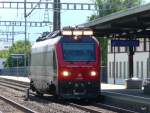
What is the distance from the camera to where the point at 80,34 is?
84.5 feet

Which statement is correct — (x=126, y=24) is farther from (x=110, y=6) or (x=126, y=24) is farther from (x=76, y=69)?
(x=110, y=6)

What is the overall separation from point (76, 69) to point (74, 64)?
0.25 m

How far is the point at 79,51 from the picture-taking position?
25.5 meters

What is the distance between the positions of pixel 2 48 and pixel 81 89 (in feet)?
527

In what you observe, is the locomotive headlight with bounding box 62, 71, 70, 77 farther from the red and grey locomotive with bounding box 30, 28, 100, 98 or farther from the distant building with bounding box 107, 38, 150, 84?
the distant building with bounding box 107, 38, 150, 84

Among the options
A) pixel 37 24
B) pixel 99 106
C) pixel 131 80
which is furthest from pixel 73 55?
pixel 37 24

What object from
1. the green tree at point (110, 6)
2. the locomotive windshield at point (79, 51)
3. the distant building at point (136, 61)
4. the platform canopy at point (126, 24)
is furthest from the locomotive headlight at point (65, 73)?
the green tree at point (110, 6)

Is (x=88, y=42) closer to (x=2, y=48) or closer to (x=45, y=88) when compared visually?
(x=45, y=88)

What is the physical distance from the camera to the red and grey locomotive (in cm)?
2491

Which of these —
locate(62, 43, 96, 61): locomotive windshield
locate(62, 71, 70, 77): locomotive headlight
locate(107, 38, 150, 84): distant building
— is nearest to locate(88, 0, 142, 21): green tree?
locate(107, 38, 150, 84): distant building

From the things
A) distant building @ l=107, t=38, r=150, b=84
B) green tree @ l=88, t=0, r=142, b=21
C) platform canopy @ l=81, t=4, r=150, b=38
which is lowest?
distant building @ l=107, t=38, r=150, b=84

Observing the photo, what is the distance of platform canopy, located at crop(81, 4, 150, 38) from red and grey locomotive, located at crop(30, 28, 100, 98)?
2896mm

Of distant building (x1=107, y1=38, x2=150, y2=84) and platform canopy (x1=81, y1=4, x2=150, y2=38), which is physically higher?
platform canopy (x1=81, y1=4, x2=150, y2=38)

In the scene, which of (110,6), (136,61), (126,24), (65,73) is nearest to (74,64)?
(65,73)
